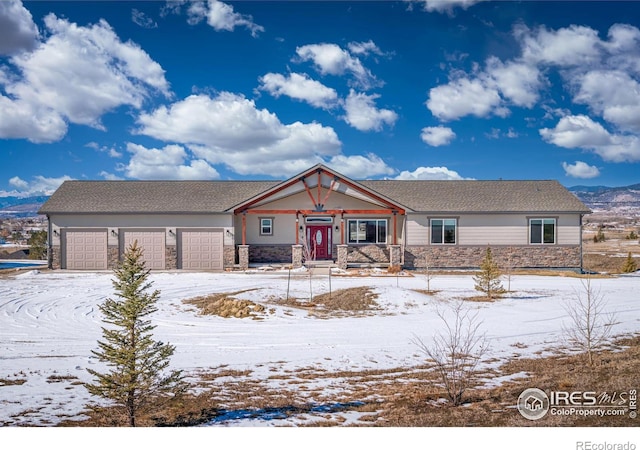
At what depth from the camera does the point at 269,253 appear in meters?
25.0

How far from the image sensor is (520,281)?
19594mm

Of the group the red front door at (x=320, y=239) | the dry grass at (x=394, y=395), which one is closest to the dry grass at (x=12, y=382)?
the dry grass at (x=394, y=395)

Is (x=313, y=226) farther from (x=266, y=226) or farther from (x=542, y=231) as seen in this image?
(x=542, y=231)

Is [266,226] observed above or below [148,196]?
below

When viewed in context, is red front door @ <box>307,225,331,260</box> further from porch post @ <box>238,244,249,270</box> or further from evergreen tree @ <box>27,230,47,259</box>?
evergreen tree @ <box>27,230,47,259</box>

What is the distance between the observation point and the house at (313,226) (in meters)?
23.4

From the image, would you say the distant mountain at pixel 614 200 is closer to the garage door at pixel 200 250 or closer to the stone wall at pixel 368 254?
Result: the stone wall at pixel 368 254

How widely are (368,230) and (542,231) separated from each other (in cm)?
976

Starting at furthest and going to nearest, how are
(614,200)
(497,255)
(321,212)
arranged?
→ (614,200)
(321,212)
(497,255)

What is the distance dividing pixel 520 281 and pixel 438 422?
15810mm

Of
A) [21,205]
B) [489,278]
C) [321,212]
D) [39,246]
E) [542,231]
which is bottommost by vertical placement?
[489,278]

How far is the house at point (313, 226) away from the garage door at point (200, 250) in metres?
0.06

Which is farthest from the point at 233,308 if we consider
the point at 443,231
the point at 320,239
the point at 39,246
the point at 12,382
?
the point at 39,246

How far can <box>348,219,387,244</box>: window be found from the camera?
24.9 metres
